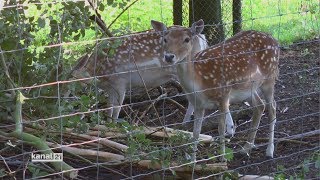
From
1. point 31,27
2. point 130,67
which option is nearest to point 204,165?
point 31,27

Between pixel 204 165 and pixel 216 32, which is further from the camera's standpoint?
pixel 216 32

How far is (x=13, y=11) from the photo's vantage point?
4641mm

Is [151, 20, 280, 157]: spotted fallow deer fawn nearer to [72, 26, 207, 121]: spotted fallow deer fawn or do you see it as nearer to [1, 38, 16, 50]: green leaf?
[72, 26, 207, 121]: spotted fallow deer fawn

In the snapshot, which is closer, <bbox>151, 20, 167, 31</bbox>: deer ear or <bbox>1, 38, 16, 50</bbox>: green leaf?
<bbox>1, 38, 16, 50</bbox>: green leaf

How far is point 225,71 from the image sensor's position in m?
6.31

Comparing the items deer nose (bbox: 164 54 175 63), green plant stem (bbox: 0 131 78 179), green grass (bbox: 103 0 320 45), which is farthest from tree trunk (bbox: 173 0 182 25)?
green plant stem (bbox: 0 131 78 179)

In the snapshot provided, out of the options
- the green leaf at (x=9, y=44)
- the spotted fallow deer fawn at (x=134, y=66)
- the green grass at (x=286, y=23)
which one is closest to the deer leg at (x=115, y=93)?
the spotted fallow deer fawn at (x=134, y=66)

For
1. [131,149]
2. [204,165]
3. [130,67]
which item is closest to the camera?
[131,149]

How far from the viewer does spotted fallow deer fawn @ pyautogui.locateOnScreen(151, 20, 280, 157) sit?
6.09m

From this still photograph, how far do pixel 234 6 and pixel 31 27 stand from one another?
5412 millimetres

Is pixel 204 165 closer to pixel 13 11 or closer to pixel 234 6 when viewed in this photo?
pixel 13 11

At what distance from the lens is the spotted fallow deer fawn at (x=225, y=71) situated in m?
6.09

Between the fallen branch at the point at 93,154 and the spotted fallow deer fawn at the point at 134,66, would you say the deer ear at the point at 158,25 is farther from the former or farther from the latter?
the fallen branch at the point at 93,154

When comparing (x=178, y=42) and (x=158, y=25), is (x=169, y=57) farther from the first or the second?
(x=158, y=25)
